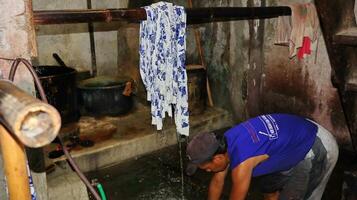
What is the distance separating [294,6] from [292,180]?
3.03 m

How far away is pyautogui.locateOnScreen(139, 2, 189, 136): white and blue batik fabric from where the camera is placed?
4074 millimetres

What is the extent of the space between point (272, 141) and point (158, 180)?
9.17 feet

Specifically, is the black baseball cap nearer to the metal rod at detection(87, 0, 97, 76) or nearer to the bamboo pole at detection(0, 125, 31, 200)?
the bamboo pole at detection(0, 125, 31, 200)

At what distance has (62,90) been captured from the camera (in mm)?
6570

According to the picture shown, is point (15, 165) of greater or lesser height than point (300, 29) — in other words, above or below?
below

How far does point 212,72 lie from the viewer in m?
8.04

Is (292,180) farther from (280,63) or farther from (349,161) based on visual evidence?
(280,63)

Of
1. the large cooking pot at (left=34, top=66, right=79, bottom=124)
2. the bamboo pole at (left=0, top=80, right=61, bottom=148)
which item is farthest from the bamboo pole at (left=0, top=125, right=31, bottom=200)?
the large cooking pot at (left=34, top=66, right=79, bottom=124)

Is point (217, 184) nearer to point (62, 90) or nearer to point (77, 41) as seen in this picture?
point (62, 90)

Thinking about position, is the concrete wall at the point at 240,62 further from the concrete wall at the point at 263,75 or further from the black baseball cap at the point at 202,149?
the black baseball cap at the point at 202,149

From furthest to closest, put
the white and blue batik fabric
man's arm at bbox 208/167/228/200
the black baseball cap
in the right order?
the white and blue batik fabric, man's arm at bbox 208/167/228/200, the black baseball cap

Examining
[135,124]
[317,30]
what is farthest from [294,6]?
[135,124]

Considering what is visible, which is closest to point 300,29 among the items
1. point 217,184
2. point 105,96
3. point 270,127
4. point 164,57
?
point 270,127

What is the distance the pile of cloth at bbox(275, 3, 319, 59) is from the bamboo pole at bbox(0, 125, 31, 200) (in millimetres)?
5070
